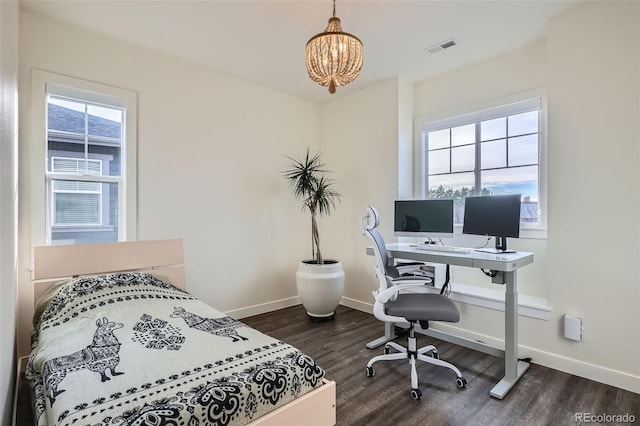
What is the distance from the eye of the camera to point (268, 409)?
4.23 feet

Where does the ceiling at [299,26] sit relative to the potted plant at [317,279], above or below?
above

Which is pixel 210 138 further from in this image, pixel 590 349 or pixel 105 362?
pixel 590 349

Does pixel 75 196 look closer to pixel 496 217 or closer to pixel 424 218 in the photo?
pixel 424 218

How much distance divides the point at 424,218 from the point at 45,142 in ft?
10.7

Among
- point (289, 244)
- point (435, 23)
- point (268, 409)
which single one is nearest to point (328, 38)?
point (435, 23)

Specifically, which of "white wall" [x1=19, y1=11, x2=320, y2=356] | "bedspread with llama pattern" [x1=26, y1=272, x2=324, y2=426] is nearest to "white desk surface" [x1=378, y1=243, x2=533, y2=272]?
"bedspread with llama pattern" [x1=26, y1=272, x2=324, y2=426]

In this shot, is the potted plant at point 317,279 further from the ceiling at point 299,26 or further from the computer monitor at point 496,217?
the computer monitor at point 496,217

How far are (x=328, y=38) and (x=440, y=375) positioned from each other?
2.46 meters

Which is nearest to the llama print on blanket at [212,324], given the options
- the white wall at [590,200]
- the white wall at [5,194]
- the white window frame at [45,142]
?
the white wall at [5,194]

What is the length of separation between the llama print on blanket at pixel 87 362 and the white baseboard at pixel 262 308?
197cm

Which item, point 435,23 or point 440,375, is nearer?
point 440,375

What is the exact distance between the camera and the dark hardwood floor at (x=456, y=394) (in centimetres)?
186

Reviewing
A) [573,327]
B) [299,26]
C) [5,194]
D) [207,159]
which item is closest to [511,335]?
[573,327]

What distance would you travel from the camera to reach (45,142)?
2.46 m
